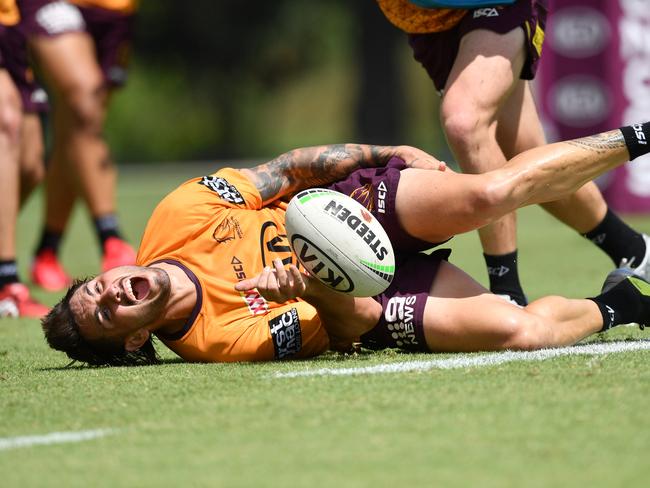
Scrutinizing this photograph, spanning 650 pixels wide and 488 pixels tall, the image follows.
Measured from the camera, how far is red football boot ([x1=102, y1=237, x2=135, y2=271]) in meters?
7.88

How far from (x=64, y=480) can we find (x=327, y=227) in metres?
1.65

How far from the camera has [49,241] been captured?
327 inches

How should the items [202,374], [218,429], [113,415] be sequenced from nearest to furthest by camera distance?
[218,429]
[113,415]
[202,374]

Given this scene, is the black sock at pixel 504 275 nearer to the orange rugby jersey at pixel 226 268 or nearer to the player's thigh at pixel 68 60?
the orange rugby jersey at pixel 226 268

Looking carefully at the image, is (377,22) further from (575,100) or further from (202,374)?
(202,374)

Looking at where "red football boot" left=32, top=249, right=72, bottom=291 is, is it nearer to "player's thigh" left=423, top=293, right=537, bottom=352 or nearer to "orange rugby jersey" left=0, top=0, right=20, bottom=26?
"orange rugby jersey" left=0, top=0, right=20, bottom=26

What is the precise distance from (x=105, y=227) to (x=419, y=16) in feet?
10.8

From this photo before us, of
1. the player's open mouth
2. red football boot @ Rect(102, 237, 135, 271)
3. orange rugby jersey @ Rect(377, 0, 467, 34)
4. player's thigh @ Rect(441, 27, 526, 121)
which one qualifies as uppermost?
orange rugby jersey @ Rect(377, 0, 467, 34)

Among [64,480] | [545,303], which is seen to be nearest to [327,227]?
[545,303]

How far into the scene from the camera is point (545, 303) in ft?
15.6

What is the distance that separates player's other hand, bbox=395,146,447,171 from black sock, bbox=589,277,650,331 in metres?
0.83

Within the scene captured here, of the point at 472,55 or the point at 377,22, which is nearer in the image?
the point at 472,55

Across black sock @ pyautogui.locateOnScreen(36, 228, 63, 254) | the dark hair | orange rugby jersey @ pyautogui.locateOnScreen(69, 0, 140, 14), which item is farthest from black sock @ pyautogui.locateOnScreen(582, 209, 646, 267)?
orange rugby jersey @ pyautogui.locateOnScreen(69, 0, 140, 14)


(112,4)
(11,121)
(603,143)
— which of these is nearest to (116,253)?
(11,121)
